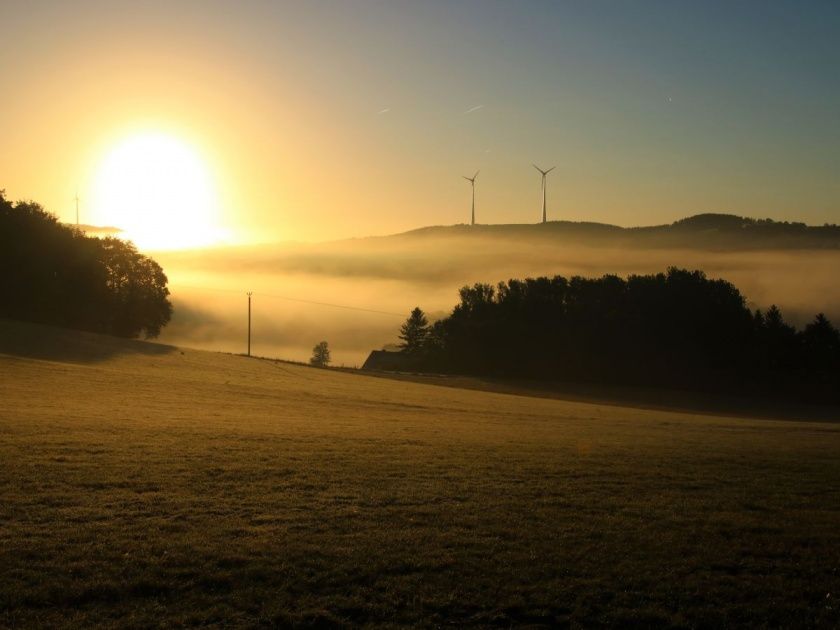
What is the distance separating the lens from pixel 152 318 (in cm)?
9125

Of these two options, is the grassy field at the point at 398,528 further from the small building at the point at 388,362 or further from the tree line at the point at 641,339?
the small building at the point at 388,362

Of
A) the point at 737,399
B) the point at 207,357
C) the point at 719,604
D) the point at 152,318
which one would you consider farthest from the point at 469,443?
the point at 152,318

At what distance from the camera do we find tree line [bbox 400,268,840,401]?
9350 cm

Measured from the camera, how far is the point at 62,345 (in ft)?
187

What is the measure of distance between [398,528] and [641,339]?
90.2 m

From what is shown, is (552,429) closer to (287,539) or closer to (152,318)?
(287,539)

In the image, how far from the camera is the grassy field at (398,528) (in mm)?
10539

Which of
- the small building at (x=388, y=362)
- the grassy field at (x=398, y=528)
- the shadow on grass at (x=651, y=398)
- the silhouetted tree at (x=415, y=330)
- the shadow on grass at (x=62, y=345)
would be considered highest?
the silhouetted tree at (x=415, y=330)

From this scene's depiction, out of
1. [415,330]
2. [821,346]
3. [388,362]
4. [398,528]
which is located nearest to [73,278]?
[388,362]

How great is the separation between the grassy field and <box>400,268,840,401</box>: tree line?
231ft

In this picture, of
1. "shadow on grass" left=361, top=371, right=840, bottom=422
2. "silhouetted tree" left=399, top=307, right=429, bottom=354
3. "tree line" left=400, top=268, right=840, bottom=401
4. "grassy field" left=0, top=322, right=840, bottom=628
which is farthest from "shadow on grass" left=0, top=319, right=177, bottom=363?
"silhouetted tree" left=399, top=307, right=429, bottom=354

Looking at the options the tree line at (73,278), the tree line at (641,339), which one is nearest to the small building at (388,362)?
A: the tree line at (641,339)

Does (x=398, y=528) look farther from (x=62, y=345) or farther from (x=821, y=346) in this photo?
(x=821, y=346)

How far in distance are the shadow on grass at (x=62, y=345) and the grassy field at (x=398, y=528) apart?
27.8 meters
